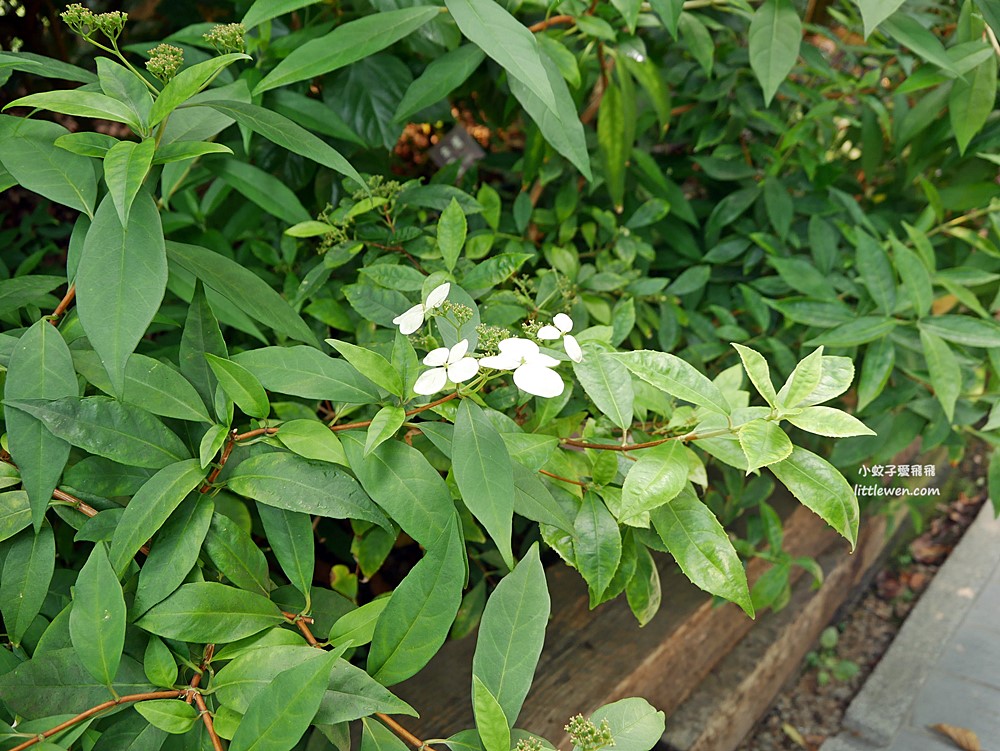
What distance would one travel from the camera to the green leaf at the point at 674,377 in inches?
26.0

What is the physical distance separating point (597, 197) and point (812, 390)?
85 cm

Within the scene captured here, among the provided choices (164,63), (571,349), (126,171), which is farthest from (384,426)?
(164,63)

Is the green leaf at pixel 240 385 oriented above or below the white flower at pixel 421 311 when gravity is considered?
below

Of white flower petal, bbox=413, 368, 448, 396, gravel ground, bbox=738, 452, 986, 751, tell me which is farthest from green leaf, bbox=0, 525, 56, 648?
gravel ground, bbox=738, 452, 986, 751

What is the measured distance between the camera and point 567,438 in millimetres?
803

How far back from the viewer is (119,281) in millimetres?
600

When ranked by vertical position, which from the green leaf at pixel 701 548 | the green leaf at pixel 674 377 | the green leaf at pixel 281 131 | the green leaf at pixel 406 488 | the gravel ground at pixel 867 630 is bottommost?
the gravel ground at pixel 867 630

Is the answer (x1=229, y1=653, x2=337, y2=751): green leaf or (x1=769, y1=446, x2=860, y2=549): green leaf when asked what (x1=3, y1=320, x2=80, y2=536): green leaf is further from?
(x1=769, y1=446, x2=860, y2=549): green leaf

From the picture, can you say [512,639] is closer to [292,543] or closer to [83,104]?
[292,543]

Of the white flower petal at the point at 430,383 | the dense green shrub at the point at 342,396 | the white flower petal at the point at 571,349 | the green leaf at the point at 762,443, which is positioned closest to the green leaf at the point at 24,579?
the dense green shrub at the point at 342,396

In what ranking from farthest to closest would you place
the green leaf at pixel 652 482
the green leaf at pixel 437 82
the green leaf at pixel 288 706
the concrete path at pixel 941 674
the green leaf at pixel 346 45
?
1. the concrete path at pixel 941 674
2. the green leaf at pixel 437 82
3. the green leaf at pixel 346 45
4. the green leaf at pixel 652 482
5. the green leaf at pixel 288 706

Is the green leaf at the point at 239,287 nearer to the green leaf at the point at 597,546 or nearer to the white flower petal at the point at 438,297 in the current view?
the white flower petal at the point at 438,297

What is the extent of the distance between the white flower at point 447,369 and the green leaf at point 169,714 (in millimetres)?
293

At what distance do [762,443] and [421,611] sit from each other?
0.95ft
